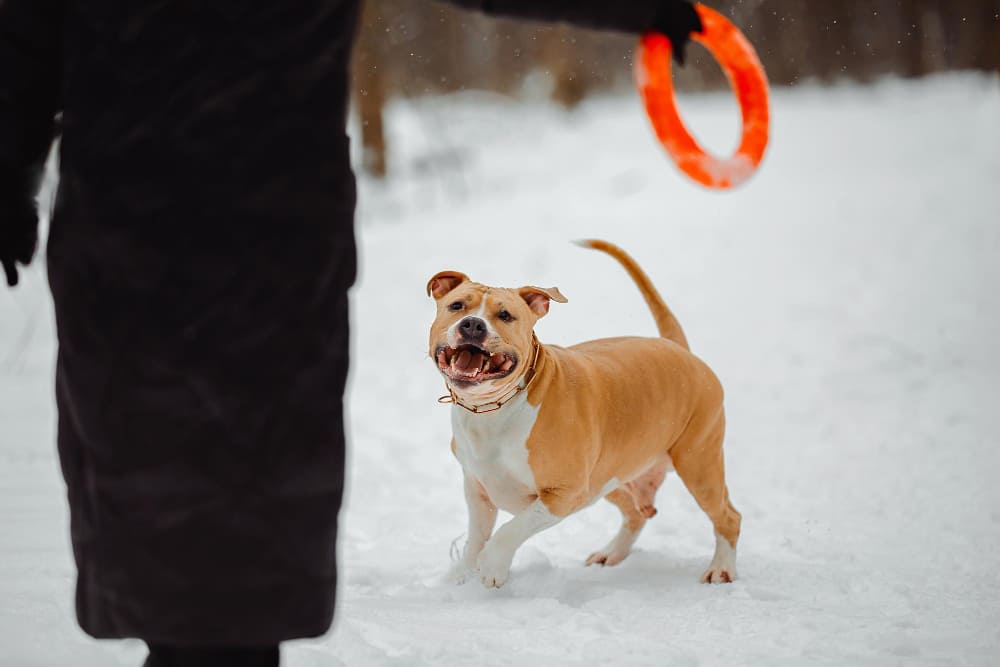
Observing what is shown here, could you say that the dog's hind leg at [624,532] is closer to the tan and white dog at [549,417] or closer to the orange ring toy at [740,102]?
the tan and white dog at [549,417]

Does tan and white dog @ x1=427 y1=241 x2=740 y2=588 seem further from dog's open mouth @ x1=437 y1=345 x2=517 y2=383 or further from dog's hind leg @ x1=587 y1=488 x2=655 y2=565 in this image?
dog's hind leg @ x1=587 y1=488 x2=655 y2=565

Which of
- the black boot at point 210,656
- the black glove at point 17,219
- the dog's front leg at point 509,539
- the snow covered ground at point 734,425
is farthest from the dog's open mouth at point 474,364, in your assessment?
the black glove at point 17,219

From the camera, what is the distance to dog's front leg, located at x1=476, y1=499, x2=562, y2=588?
307 cm

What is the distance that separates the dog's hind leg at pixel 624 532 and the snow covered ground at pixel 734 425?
58mm

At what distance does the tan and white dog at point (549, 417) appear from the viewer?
9.76ft

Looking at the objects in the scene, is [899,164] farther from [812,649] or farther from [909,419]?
[812,649]

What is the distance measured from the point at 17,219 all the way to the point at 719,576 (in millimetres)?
2603

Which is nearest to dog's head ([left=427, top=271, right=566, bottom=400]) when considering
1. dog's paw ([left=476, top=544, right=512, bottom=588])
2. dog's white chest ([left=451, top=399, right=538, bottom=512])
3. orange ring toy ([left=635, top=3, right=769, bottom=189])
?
dog's white chest ([left=451, top=399, right=538, bottom=512])

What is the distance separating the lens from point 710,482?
3502mm

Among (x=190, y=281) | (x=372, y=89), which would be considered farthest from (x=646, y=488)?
(x=372, y=89)

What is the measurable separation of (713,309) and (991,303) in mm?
2333

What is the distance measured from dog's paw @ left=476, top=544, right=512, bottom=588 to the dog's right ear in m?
0.88

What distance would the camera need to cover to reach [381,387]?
6.96 m

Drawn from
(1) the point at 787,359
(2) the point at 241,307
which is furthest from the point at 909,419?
(2) the point at 241,307
